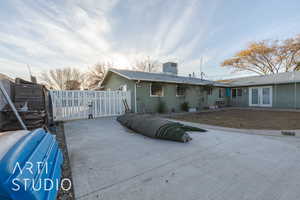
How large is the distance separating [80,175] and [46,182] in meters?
0.76

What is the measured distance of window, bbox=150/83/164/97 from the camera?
9586 mm

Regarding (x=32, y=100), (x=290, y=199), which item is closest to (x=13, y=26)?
(x=32, y=100)

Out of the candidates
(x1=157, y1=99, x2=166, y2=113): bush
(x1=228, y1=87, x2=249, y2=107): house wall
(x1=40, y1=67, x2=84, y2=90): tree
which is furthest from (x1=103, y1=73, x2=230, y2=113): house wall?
(x1=40, y1=67, x2=84, y2=90): tree

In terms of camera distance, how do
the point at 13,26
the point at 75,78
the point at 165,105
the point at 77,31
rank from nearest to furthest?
the point at 13,26
the point at 77,31
the point at 165,105
the point at 75,78

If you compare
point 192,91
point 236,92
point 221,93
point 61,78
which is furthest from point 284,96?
Answer: point 61,78

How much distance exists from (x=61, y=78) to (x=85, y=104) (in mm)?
18197

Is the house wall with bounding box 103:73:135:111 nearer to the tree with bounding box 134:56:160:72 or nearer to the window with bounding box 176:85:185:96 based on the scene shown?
the window with bounding box 176:85:185:96

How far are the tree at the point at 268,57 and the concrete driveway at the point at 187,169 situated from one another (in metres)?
22.1

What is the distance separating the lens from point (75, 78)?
72.1ft

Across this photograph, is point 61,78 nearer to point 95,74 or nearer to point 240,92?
point 95,74

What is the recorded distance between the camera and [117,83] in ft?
36.5

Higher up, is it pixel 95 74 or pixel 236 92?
pixel 95 74

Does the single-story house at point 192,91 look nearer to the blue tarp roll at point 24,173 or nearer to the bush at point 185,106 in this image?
the bush at point 185,106

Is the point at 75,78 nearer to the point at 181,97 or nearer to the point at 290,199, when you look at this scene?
the point at 181,97
